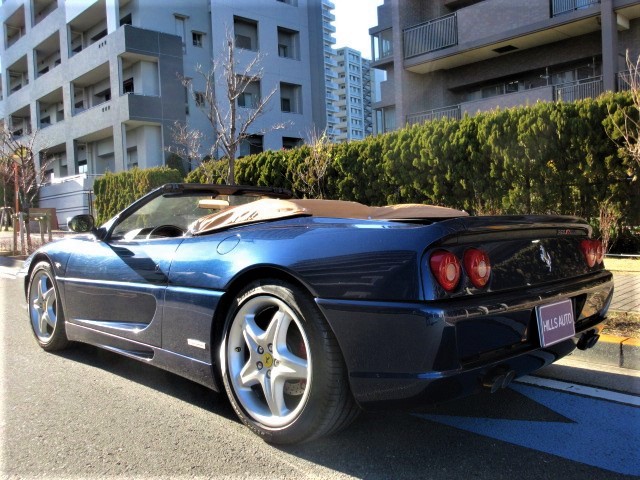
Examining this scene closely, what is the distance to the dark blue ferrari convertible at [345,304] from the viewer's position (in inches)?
89.4

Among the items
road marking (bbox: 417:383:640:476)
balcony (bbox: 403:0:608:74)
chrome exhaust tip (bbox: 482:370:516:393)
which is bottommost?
road marking (bbox: 417:383:640:476)

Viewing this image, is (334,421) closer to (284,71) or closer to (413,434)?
(413,434)

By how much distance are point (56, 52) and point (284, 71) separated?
14.3 m

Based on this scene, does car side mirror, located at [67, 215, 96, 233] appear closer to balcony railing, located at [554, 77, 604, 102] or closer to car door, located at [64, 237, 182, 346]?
car door, located at [64, 237, 182, 346]

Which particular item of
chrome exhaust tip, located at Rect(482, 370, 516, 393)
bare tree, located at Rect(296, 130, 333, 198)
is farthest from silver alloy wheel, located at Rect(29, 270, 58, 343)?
bare tree, located at Rect(296, 130, 333, 198)

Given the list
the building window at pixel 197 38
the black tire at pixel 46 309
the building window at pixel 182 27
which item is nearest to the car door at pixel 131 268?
the black tire at pixel 46 309

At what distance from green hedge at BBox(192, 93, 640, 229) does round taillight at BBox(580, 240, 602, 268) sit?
5.50m

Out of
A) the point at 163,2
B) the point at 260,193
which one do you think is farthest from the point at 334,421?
the point at 163,2

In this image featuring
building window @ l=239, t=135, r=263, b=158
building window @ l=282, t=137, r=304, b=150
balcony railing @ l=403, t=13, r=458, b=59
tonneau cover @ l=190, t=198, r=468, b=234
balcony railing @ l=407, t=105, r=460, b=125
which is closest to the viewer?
tonneau cover @ l=190, t=198, r=468, b=234

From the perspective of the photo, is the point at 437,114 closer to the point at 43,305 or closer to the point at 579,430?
the point at 43,305

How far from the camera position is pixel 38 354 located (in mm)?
4461

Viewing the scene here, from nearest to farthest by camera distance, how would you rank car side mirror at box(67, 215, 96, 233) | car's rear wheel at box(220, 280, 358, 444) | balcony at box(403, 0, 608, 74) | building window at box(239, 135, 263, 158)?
car's rear wheel at box(220, 280, 358, 444), car side mirror at box(67, 215, 96, 233), balcony at box(403, 0, 608, 74), building window at box(239, 135, 263, 158)

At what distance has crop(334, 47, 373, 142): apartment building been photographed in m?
97.9

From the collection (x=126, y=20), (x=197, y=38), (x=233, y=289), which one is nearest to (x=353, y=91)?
(x=197, y=38)
